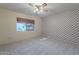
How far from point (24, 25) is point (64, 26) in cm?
291

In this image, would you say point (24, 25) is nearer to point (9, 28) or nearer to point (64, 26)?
point (9, 28)

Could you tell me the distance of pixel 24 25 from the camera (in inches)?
187

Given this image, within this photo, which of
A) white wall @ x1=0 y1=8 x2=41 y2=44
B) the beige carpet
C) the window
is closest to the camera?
the beige carpet

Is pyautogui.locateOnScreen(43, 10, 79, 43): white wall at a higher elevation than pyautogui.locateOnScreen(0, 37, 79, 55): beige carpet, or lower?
higher

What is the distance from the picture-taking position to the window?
427cm

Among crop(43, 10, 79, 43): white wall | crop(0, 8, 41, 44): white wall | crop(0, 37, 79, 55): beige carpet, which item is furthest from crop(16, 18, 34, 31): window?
crop(0, 37, 79, 55): beige carpet

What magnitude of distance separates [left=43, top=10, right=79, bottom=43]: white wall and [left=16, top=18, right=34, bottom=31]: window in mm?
1482

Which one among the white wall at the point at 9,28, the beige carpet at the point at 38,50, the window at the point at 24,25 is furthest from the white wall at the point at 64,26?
the white wall at the point at 9,28

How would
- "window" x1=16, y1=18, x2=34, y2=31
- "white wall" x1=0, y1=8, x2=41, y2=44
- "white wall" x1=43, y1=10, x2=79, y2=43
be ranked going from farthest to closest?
"window" x1=16, y1=18, x2=34, y2=31, "white wall" x1=43, y1=10, x2=79, y2=43, "white wall" x1=0, y1=8, x2=41, y2=44

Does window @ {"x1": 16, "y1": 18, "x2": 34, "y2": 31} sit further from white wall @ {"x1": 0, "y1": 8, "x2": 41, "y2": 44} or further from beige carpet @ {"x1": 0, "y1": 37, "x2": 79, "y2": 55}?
beige carpet @ {"x1": 0, "y1": 37, "x2": 79, "y2": 55}

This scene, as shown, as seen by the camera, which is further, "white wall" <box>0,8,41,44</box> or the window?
the window

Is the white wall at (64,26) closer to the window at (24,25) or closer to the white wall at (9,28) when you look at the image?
the window at (24,25)
